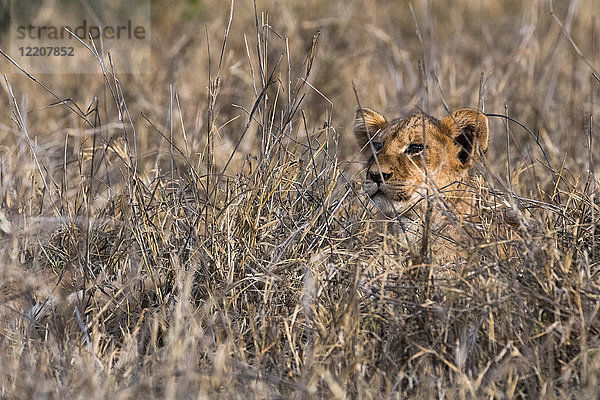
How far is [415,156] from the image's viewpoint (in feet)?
12.1

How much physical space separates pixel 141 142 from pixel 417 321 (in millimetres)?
3416

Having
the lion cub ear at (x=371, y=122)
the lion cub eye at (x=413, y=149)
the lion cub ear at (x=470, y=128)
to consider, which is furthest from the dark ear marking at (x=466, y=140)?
the lion cub ear at (x=371, y=122)

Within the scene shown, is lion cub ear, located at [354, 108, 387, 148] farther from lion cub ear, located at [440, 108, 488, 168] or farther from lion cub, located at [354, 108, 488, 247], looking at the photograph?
lion cub ear, located at [440, 108, 488, 168]

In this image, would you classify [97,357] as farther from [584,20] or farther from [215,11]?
[584,20]

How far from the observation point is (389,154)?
3.69 meters

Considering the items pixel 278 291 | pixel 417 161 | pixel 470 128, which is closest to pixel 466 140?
pixel 470 128

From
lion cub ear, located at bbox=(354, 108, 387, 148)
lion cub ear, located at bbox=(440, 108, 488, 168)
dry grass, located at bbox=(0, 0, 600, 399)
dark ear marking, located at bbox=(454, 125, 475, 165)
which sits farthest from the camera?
lion cub ear, located at bbox=(354, 108, 387, 148)

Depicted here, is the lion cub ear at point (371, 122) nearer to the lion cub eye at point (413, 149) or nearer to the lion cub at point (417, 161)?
the lion cub at point (417, 161)

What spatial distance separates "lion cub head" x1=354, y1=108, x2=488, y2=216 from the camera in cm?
353

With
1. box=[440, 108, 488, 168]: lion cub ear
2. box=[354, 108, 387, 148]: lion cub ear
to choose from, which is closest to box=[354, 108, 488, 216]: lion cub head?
box=[440, 108, 488, 168]: lion cub ear

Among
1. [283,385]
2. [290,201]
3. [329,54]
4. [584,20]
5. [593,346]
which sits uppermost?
[584,20]

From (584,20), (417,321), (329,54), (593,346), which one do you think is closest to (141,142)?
(329,54)

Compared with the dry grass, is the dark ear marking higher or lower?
higher

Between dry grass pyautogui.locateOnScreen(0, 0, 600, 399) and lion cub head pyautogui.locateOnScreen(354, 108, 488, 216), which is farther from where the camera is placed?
lion cub head pyautogui.locateOnScreen(354, 108, 488, 216)
